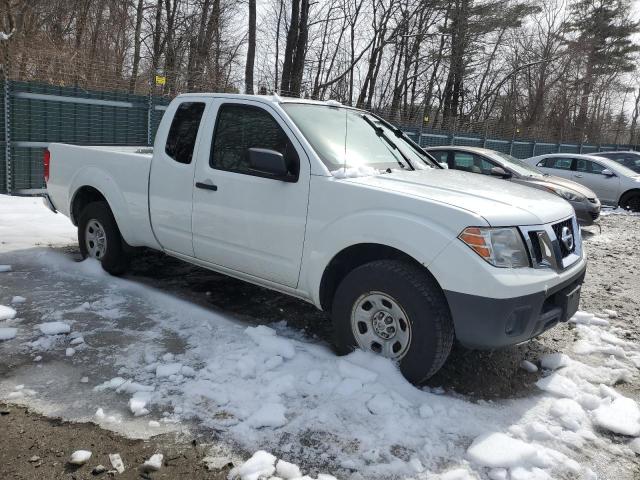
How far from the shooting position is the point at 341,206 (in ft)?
12.0

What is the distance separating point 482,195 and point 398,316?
0.97 m

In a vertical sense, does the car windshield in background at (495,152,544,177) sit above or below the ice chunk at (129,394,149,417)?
above

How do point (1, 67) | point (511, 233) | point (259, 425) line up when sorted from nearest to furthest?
point (259, 425) < point (511, 233) < point (1, 67)

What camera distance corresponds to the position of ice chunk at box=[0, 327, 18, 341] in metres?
3.90

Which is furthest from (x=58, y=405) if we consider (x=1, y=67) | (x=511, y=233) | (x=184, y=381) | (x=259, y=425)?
(x=1, y=67)

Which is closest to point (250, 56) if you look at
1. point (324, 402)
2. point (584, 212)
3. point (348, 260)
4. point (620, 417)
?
point (584, 212)

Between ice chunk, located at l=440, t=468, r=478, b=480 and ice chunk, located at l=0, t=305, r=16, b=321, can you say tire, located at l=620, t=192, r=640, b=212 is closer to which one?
ice chunk, located at l=440, t=468, r=478, b=480

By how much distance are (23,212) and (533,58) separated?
121ft

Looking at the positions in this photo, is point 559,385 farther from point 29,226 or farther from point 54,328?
point 29,226

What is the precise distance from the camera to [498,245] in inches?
124

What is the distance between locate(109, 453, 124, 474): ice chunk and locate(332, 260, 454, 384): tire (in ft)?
5.21

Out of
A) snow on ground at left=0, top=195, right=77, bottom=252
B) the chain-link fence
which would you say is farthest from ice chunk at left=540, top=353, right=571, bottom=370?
the chain-link fence

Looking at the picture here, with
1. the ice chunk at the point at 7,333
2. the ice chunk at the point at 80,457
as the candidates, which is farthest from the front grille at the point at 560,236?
the ice chunk at the point at 7,333

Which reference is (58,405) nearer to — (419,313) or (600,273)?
(419,313)
